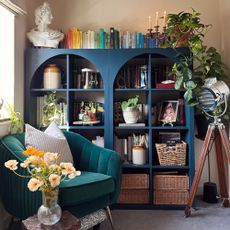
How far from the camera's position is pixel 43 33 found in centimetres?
280

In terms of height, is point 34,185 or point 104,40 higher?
point 104,40

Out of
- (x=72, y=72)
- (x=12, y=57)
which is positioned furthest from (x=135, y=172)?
(x=12, y=57)

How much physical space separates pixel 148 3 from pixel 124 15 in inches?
12.6

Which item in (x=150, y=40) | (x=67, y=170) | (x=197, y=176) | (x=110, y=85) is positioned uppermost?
(x=150, y=40)

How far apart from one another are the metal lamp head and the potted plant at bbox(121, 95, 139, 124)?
2.18 ft

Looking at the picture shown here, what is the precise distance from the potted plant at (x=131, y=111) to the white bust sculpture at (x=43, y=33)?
39.6 inches

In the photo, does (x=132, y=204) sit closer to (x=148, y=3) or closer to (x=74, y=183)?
(x=74, y=183)

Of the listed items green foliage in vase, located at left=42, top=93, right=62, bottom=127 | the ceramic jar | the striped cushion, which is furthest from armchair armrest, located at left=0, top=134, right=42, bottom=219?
the ceramic jar

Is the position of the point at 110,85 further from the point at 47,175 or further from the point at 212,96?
the point at 47,175

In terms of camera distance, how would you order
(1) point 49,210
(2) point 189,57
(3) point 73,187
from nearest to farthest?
(1) point 49,210 < (3) point 73,187 < (2) point 189,57

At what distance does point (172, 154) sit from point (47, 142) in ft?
4.27

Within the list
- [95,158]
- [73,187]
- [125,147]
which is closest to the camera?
[73,187]

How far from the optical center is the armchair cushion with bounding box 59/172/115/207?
1898 millimetres

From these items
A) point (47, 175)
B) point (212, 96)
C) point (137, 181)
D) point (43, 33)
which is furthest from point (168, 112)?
point (47, 175)
